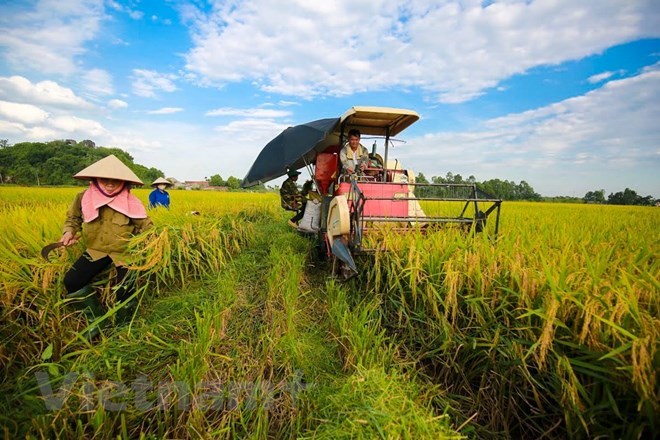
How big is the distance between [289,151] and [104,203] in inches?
118

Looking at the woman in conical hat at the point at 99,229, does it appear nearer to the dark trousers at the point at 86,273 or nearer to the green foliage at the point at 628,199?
the dark trousers at the point at 86,273

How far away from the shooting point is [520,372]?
77.0 inches

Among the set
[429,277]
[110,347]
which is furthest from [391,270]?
[110,347]

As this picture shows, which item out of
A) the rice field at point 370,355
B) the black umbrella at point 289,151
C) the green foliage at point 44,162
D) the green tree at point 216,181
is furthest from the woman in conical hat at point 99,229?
the green tree at point 216,181

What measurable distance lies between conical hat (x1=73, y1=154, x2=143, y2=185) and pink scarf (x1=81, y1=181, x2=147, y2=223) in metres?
0.15

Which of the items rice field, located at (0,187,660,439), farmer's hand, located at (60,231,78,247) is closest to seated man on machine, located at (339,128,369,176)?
rice field, located at (0,187,660,439)

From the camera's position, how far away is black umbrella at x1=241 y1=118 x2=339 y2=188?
491cm

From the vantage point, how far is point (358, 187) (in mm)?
4094

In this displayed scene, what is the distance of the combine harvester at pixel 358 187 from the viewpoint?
3539mm

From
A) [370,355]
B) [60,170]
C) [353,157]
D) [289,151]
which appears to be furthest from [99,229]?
[60,170]

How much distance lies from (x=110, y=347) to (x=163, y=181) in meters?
5.22

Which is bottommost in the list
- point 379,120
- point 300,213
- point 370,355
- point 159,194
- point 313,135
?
point 370,355

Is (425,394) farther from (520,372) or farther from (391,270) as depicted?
(391,270)

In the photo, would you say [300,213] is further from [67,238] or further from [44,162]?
[44,162]
